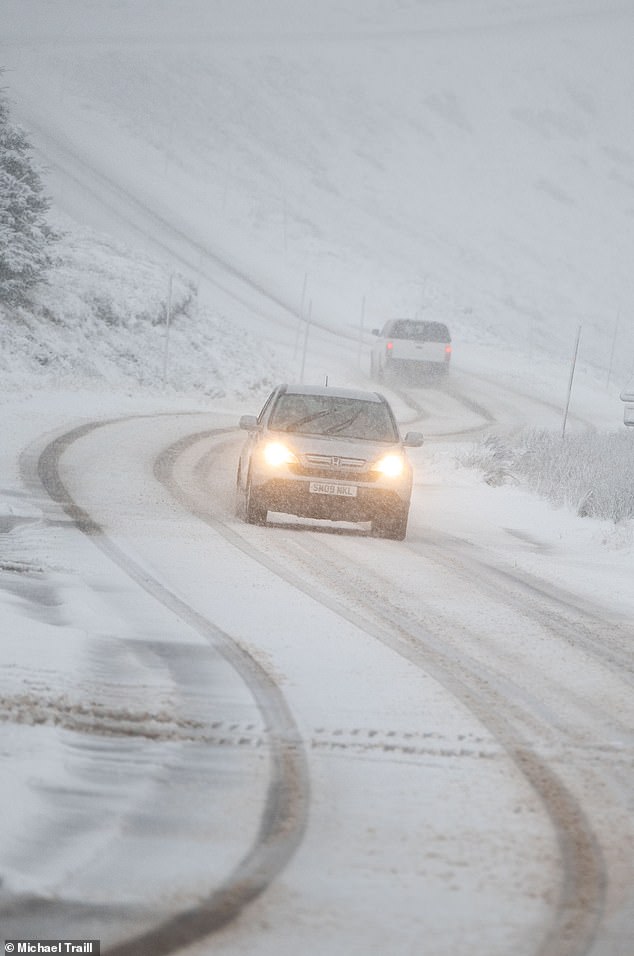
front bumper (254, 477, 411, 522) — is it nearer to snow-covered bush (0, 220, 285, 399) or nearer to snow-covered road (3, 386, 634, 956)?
snow-covered road (3, 386, 634, 956)

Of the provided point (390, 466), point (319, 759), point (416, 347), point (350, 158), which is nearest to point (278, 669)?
point (319, 759)

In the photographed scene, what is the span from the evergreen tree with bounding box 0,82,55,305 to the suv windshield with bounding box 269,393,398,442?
66.7 ft

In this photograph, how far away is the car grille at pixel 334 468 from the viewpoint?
1340 cm

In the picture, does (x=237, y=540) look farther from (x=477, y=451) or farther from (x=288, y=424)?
(x=477, y=451)

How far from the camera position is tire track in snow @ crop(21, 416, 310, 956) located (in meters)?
3.51

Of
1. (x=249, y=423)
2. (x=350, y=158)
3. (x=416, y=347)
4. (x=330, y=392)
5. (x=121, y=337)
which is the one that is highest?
(x=350, y=158)

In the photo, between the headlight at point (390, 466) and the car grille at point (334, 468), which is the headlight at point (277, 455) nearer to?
the car grille at point (334, 468)

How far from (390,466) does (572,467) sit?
6798mm

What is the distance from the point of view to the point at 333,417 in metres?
14.5

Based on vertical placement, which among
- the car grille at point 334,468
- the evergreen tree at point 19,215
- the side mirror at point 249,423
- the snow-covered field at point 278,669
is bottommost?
the snow-covered field at point 278,669

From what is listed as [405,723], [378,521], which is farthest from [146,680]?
[378,521]

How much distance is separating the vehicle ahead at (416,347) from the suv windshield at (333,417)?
26139 millimetres

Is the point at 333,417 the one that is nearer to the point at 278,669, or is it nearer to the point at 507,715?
the point at 278,669

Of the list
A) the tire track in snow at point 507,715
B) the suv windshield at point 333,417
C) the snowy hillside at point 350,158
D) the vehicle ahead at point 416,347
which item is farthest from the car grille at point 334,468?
the snowy hillside at point 350,158
